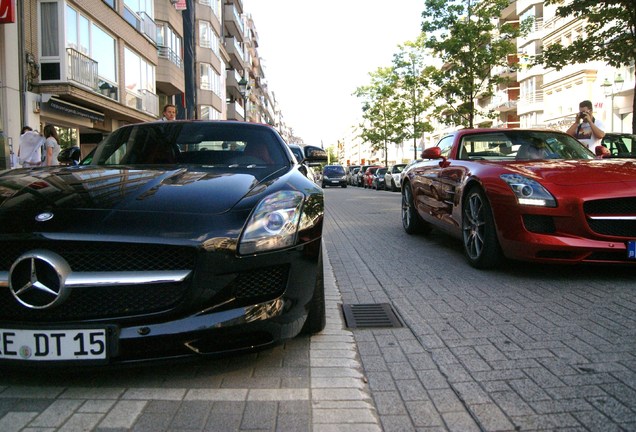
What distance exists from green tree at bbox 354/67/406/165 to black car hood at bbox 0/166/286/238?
48.3m

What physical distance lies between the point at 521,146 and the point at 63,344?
5.28 meters

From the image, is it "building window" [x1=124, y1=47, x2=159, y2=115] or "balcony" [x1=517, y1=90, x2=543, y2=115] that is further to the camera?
"balcony" [x1=517, y1=90, x2=543, y2=115]

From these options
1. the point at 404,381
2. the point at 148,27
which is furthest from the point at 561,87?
the point at 404,381

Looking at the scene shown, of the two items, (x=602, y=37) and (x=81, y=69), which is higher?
(x=602, y=37)

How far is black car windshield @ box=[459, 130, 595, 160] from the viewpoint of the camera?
5.96 meters

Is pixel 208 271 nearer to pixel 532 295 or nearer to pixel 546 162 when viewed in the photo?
pixel 532 295

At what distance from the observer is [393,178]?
29.9 metres

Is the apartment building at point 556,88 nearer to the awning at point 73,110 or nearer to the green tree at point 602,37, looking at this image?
the green tree at point 602,37

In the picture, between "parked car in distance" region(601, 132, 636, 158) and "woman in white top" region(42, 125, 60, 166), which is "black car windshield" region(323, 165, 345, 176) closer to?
"parked car in distance" region(601, 132, 636, 158)

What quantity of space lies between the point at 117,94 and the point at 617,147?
1639 centimetres

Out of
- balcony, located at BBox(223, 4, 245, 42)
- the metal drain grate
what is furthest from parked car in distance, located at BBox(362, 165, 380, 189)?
the metal drain grate

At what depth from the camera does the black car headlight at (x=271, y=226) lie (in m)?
2.53

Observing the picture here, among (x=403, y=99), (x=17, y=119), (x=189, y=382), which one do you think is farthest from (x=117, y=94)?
(x=403, y=99)

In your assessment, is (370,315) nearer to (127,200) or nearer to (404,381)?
(404,381)
